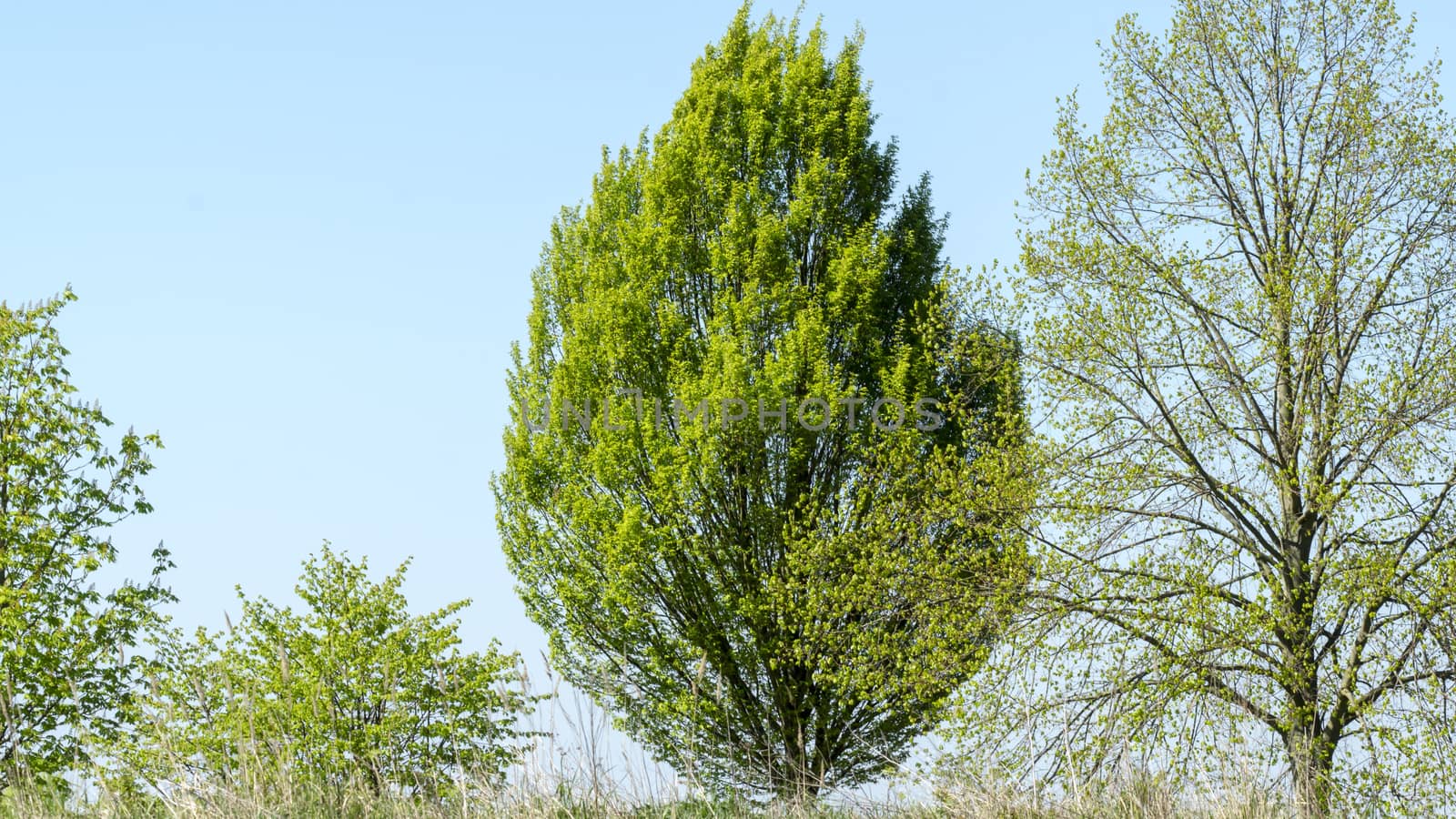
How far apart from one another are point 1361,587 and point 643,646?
7967mm

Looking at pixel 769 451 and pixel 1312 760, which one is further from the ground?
pixel 769 451

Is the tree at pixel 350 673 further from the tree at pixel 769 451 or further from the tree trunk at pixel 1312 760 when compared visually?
the tree trunk at pixel 1312 760

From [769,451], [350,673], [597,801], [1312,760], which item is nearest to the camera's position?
[597,801]

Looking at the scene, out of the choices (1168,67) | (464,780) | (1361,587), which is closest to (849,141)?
(1168,67)

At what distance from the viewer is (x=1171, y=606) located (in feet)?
40.0

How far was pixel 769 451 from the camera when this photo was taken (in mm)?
13734

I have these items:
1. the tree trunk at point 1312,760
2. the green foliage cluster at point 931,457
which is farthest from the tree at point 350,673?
the tree trunk at point 1312,760

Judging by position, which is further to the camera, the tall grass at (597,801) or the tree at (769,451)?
the tree at (769,451)

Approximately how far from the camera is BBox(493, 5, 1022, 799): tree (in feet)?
42.7

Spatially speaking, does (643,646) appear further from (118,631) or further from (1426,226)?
(1426,226)

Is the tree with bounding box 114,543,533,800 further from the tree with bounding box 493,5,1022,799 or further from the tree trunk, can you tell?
the tree trunk

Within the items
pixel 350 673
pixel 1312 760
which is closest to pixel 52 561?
pixel 350 673

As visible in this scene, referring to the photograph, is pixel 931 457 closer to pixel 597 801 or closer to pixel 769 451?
pixel 769 451

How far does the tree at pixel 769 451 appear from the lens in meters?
13.0
